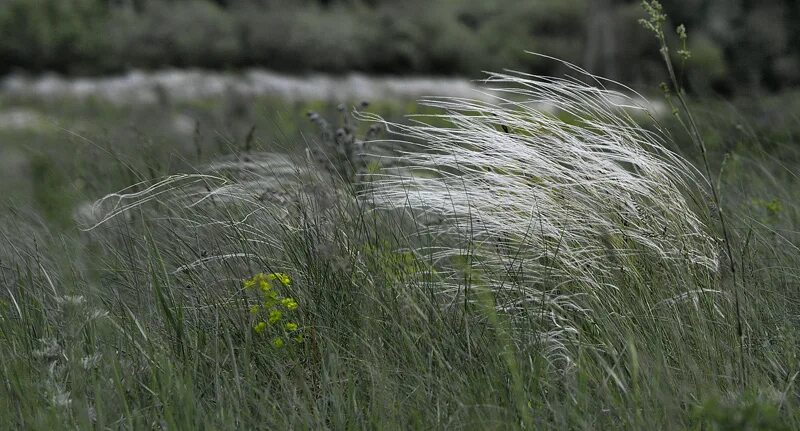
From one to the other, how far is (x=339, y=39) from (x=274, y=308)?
63.1 feet

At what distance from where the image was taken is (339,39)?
21188 millimetres

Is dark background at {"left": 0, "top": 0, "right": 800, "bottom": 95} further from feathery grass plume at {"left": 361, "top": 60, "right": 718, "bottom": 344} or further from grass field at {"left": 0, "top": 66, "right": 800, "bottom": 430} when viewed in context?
grass field at {"left": 0, "top": 66, "right": 800, "bottom": 430}

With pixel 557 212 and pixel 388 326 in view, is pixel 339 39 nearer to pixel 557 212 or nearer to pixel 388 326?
pixel 557 212

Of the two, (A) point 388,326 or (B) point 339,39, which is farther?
(B) point 339,39

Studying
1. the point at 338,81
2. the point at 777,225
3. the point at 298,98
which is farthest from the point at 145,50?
the point at 777,225

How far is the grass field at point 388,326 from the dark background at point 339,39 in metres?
15.9

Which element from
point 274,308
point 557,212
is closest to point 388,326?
point 274,308

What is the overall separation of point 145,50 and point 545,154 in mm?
19487

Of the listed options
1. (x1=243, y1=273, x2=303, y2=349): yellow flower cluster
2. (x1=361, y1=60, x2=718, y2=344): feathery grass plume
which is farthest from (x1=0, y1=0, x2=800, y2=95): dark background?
(x1=243, y1=273, x2=303, y2=349): yellow flower cluster

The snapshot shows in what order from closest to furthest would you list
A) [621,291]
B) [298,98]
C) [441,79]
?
1. [621,291]
2. [298,98]
3. [441,79]

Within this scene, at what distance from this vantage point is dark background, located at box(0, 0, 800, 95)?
61.2 feet

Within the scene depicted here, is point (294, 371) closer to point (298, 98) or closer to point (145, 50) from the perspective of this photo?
point (298, 98)

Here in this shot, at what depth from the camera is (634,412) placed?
2.03m

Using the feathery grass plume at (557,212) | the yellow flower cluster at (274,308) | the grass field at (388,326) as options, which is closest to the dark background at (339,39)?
the feathery grass plume at (557,212)
